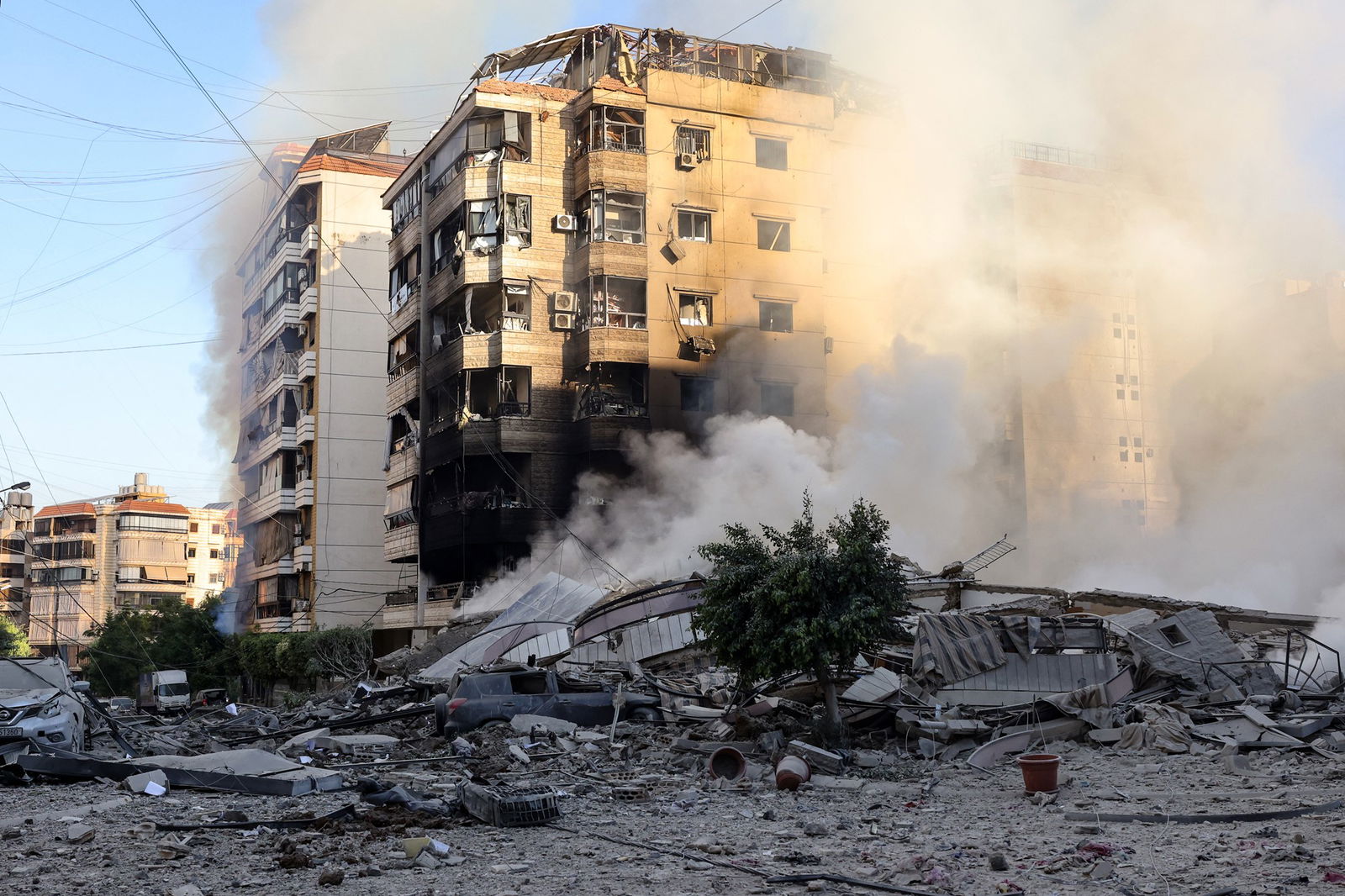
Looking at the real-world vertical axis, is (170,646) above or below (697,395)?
below

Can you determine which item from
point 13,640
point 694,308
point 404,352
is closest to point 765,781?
point 694,308

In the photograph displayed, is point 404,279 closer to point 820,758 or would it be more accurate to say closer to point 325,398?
point 325,398

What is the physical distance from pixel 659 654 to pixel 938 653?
963 centimetres

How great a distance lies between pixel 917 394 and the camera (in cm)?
4841

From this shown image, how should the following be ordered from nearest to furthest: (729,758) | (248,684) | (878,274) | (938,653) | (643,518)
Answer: (729,758) → (938,653) → (643,518) → (878,274) → (248,684)

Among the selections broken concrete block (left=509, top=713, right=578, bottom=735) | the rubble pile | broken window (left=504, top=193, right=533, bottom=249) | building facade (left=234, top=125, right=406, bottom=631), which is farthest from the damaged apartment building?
broken concrete block (left=509, top=713, right=578, bottom=735)

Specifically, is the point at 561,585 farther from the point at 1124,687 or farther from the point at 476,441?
the point at 1124,687

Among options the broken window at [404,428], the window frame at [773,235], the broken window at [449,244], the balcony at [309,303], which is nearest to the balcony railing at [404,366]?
the broken window at [404,428]

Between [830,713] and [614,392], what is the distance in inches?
1152

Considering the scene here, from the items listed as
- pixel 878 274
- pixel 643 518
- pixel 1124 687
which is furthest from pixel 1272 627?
pixel 878 274

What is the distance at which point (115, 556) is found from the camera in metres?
110

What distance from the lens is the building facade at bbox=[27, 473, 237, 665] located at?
108812mm

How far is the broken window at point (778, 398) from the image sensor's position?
1954 inches

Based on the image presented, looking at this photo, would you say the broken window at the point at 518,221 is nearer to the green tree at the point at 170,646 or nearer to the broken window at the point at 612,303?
the broken window at the point at 612,303
